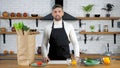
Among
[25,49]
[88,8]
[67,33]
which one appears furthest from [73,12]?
[25,49]

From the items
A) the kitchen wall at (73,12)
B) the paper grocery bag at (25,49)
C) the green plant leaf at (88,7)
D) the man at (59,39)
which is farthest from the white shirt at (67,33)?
the kitchen wall at (73,12)

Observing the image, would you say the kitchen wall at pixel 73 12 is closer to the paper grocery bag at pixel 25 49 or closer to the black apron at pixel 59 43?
the black apron at pixel 59 43

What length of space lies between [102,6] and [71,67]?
3548 millimetres

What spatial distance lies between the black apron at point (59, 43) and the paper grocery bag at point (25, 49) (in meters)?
0.73

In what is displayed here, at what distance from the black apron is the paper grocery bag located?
726 mm

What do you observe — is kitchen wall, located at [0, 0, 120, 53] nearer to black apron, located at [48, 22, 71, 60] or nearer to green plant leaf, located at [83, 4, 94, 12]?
green plant leaf, located at [83, 4, 94, 12]

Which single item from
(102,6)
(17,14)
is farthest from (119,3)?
(17,14)

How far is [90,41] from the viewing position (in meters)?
5.42

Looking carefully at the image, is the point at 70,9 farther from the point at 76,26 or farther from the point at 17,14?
the point at 17,14

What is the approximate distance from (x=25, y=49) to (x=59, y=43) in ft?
2.64

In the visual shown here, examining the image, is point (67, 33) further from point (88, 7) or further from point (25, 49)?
point (88, 7)

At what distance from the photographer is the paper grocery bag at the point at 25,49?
2.11m

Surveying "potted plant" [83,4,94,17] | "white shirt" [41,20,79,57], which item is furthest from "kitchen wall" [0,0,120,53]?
"white shirt" [41,20,79,57]

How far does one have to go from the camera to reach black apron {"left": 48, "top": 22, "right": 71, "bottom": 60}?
9.38 feet
